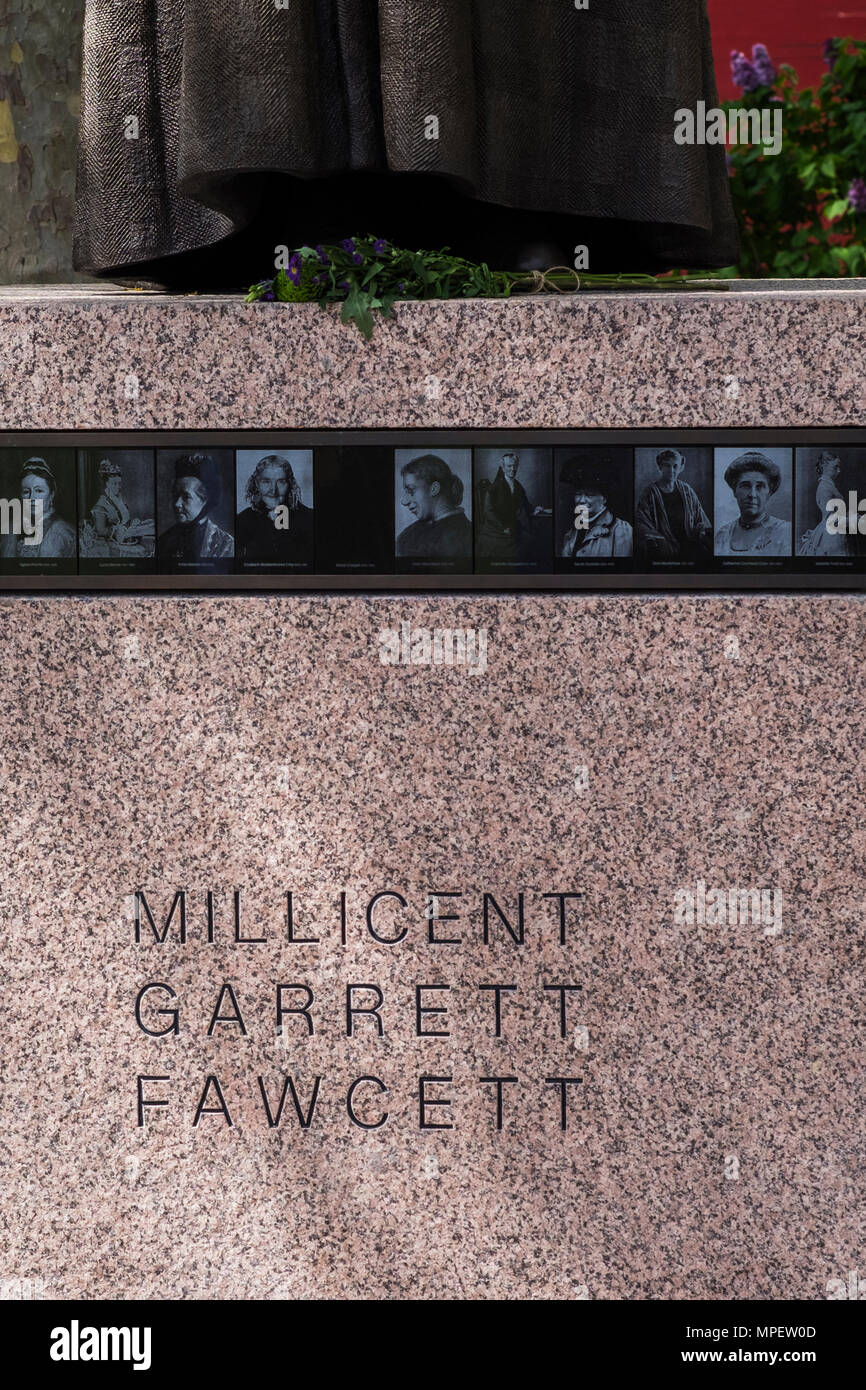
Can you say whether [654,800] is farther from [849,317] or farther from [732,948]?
[849,317]

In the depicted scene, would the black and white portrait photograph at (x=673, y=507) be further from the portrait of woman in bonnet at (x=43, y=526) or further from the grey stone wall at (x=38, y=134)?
the grey stone wall at (x=38, y=134)

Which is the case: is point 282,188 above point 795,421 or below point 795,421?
above

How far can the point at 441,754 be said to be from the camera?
2.24 meters

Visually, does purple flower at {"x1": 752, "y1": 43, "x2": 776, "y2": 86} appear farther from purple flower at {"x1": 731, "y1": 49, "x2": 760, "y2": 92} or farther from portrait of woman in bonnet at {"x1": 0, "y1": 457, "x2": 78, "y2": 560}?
portrait of woman in bonnet at {"x1": 0, "y1": 457, "x2": 78, "y2": 560}

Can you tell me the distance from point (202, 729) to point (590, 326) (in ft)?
3.10

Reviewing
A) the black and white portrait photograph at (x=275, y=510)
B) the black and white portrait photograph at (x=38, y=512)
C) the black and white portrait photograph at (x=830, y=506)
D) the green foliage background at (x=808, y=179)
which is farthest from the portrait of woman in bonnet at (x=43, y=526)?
the green foliage background at (x=808, y=179)

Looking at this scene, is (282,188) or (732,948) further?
(282,188)

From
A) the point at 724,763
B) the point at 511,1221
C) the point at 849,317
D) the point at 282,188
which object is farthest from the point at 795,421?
the point at 511,1221

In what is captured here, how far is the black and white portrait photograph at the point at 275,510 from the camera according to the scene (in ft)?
7.29

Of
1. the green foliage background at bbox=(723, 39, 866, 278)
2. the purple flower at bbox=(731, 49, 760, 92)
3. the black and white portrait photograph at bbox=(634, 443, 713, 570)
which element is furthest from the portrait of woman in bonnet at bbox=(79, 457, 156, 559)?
the purple flower at bbox=(731, 49, 760, 92)

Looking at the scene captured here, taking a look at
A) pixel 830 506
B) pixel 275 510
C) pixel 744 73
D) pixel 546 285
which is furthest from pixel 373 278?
pixel 744 73

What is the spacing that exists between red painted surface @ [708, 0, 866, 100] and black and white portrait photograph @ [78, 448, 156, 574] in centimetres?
435

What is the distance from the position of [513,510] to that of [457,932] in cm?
73

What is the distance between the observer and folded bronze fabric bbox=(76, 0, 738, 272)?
218cm
